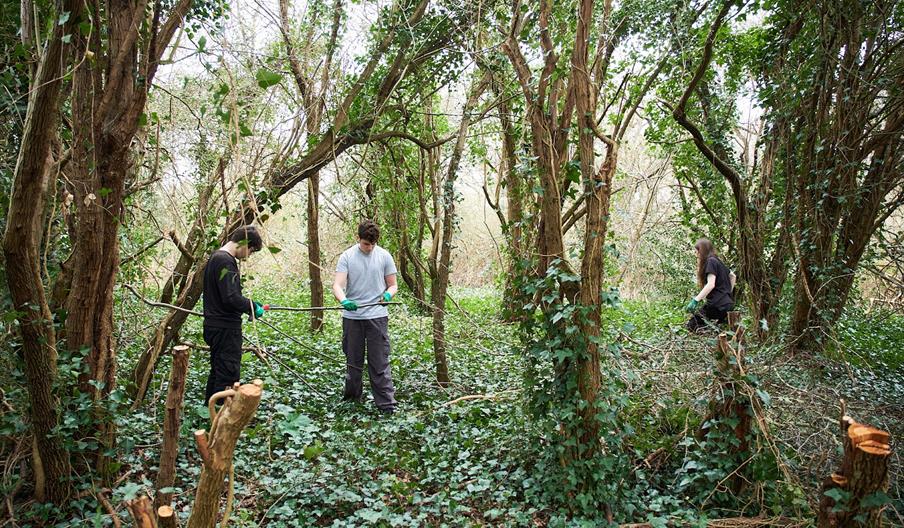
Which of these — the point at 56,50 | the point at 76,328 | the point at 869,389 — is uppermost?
the point at 56,50

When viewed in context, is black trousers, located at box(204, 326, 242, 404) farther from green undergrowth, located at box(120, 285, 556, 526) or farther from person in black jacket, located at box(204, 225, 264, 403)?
green undergrowth, located at box(120, 285, 556, 526)

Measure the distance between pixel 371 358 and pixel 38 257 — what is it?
8.74 ft

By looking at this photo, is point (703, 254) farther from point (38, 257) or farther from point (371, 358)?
point (38, 257)

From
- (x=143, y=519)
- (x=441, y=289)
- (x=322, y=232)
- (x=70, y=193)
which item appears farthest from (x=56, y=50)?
(x=322, y=232)

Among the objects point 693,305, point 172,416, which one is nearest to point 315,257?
point 693,305

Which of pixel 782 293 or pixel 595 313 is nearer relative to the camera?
pixel 595 313

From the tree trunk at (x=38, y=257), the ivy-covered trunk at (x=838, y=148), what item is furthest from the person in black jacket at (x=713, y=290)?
the tree trunk at (x=38, y=257)

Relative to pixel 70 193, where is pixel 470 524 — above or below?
below

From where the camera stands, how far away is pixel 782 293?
21.3 ft

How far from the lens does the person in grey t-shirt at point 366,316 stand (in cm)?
499

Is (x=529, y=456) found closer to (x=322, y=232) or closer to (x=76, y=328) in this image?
(x=76, y=328)

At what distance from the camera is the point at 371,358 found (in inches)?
198

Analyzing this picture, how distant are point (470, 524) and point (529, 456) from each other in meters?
0.74

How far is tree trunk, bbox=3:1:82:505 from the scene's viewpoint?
105 inches
